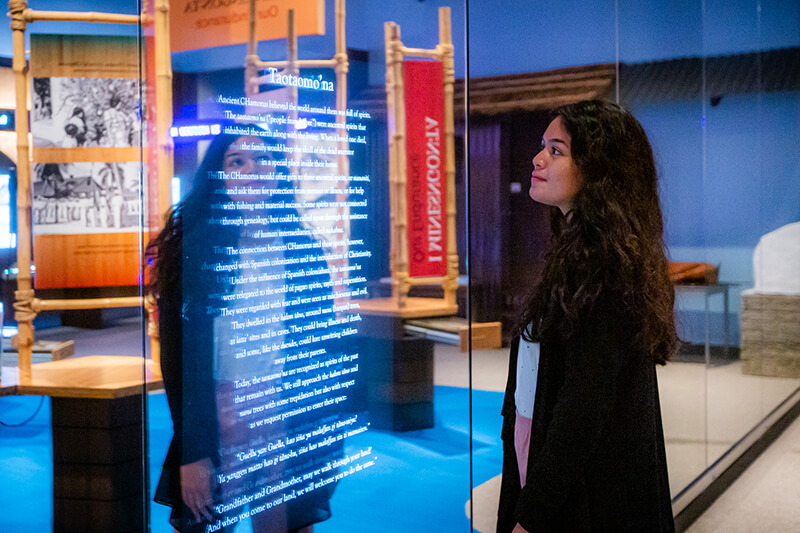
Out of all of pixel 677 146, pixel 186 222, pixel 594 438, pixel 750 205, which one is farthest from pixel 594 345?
pixel 750 205

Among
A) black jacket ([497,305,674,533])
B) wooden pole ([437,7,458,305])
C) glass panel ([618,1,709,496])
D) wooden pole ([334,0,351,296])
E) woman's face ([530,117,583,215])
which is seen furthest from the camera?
glass panel ([618,1,709,496])

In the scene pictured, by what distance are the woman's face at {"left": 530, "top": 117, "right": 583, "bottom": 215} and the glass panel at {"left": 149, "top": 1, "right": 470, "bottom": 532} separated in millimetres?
580

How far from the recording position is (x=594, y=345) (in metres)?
1.30

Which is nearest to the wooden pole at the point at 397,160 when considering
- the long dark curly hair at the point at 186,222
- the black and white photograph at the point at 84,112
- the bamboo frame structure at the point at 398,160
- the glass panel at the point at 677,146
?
the bamboo frame structure at the point at 398,160

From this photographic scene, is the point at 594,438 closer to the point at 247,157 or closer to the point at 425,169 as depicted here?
the point at 247,157

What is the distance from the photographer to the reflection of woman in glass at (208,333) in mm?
1574

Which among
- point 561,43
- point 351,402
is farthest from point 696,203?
point 351,402

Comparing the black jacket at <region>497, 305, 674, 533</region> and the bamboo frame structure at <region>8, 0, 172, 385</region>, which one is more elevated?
the bamboo frame structure at <region>8, 0, 172, 385</region>

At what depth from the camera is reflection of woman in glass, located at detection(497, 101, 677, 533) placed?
4.26 ft

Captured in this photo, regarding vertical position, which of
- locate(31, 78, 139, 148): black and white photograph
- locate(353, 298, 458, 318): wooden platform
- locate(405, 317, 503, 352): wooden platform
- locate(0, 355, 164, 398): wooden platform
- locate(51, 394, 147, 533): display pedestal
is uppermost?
locate(31, 78, 139, 148): black and white photograph

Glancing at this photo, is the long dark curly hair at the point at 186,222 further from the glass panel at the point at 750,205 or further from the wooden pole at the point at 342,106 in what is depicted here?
the glass panel at the point at 750,205

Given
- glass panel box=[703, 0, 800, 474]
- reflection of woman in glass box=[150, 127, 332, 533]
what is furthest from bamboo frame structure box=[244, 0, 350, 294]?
glass panel box=[703, 0, 800, 474]

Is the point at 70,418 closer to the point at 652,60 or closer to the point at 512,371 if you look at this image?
the point at 512,371

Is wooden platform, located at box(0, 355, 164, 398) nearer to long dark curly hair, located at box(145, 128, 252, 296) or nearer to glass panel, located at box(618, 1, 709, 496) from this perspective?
long dark curly hair, located at box(145, 128, 252, 296)
